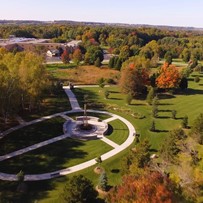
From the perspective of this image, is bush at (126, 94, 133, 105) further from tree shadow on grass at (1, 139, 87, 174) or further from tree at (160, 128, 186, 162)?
tree at (160, 128, 186, 162)

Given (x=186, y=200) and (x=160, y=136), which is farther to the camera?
(x=160, y=136)

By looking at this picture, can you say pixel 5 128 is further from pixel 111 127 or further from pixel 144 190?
pixel 144 190

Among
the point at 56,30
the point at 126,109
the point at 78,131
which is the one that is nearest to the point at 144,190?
the point at 78,131

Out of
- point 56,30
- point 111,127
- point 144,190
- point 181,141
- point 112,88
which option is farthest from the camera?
point 56,30

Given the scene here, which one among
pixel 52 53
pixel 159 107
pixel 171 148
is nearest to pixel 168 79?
pixel 159 107

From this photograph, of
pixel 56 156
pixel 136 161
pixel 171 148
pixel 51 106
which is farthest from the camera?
pixel 51 106

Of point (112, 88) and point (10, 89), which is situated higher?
point (10, 89)

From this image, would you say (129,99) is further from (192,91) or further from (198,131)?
(192,91)
